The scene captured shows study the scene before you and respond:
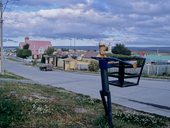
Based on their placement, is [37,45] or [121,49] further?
[37,45]

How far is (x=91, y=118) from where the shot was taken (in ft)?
27.2

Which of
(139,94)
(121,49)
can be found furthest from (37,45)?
(139,94)

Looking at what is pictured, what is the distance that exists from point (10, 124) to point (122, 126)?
214cm

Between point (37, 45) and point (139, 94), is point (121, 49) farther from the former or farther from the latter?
point (139, 94)

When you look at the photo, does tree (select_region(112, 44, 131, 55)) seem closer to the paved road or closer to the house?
the house

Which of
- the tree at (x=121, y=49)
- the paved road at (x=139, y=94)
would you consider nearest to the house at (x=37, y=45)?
Answer: the tree at (x=121, y=49)

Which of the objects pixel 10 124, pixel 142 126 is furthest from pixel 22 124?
pixel 142 126

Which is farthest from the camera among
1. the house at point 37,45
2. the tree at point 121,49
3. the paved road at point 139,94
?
the house at point 37,45

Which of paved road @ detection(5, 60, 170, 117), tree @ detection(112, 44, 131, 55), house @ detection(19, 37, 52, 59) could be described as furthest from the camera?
house @ detection(19, 37, 52, 59)

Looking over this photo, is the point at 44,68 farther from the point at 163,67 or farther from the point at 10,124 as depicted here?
the point at 10,124

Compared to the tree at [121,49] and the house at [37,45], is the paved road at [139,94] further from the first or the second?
the house at [37,45]

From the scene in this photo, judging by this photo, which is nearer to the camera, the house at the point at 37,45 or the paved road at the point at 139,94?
the paved road at the point at 139,94

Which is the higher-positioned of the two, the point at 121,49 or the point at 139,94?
the point at 121,49

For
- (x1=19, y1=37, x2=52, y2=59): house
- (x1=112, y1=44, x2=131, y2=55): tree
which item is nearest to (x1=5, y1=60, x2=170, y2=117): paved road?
(x1=112, y1=44, x2=131, y2=55): tree
